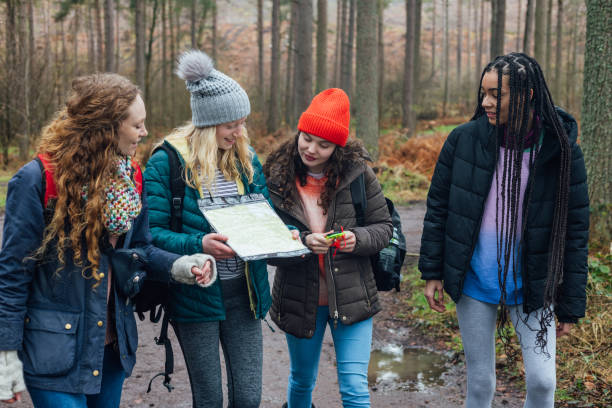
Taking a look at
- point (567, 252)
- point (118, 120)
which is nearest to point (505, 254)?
point (567, 252)

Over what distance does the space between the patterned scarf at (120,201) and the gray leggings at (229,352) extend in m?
0.71

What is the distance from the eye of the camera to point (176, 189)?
2.89 metres

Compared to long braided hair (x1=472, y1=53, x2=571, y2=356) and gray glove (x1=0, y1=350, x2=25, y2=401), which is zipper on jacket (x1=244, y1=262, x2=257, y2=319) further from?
long braided hair (x1=472, y1=53, x2=571, y2=356)

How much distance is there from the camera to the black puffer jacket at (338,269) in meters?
3.27

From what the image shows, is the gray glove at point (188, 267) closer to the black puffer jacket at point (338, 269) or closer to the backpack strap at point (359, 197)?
the black puffer jacket at point (338, 269)

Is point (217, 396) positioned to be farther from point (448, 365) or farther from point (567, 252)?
point (448, 365)

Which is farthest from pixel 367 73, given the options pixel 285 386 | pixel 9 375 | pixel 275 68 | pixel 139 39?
pixel 275 68

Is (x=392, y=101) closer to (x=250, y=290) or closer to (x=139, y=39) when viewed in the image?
(x=139, y=39)

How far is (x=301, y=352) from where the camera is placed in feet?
11.1

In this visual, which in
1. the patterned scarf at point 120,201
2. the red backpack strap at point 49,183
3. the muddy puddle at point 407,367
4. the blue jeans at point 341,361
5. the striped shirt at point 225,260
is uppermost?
the red backpack strap at point 49,183

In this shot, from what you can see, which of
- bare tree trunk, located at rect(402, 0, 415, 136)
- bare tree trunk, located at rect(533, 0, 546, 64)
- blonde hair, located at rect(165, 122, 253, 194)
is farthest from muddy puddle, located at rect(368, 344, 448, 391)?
bare tree trunk, located at rect(402, 0, 415, 136)

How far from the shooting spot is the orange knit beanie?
10.6 feet

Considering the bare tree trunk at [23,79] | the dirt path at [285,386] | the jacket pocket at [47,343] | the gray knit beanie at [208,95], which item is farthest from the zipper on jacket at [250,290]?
the bare tree trunk at [23,79]

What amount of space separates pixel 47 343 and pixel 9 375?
173 mm
